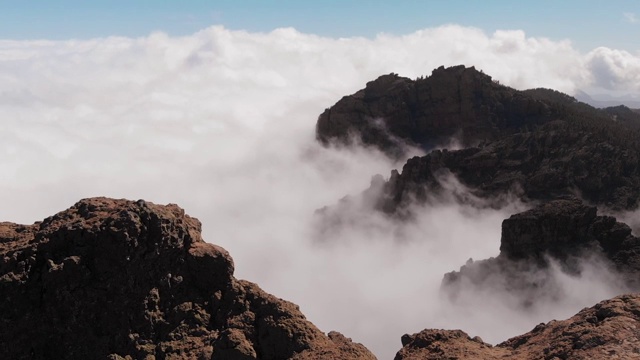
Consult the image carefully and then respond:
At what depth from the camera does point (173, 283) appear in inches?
1051

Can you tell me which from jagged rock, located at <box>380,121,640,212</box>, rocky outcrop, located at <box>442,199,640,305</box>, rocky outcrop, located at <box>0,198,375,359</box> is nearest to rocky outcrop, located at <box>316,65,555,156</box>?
jagged rock, located at <box>380,121,640,212</box>

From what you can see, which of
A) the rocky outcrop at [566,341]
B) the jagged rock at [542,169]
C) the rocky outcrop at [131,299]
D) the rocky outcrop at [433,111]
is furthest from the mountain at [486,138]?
the rocky outcrop at [131,299]

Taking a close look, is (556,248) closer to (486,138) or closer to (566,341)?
(566,341)

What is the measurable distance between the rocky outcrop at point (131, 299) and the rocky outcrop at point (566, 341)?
4028 millimetres

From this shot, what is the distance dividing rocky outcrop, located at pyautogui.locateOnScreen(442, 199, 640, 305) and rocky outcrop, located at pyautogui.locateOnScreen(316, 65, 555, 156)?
258ft

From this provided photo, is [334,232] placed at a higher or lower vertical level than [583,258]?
higher

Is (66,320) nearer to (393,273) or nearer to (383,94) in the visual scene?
(393,273)

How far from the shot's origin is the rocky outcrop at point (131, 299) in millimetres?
23953

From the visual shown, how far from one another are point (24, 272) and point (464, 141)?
156088mm

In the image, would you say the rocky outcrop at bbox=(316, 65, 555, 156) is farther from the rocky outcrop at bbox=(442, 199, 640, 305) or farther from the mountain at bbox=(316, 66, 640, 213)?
the rocky outcrop at bbox=(442, 199, 640, 305)

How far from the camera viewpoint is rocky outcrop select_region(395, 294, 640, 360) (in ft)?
73.5

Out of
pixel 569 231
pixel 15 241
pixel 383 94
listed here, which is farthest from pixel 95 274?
pixel 383 94

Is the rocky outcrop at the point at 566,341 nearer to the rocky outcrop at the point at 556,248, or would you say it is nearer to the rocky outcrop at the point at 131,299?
the rocky outcrop at the point at 131,299

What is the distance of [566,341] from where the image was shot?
2439cm
